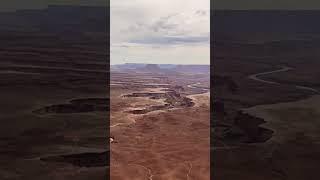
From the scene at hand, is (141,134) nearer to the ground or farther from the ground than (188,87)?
nearer to the ground

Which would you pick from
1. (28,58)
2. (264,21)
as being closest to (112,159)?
(28,58)

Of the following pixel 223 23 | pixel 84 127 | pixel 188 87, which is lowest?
pixel 84 127

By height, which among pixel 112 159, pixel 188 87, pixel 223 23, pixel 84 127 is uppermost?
pixel 223 23

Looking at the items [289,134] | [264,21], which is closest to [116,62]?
[264,21]

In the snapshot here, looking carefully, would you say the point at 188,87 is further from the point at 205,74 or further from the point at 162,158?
the point at 162,158

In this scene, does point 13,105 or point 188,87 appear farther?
point 188,87

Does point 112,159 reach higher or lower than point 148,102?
lower

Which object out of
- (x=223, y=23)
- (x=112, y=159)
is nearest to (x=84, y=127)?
(x=112, y=159)

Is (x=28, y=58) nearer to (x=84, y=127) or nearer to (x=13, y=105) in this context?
(x=13, y=105)
